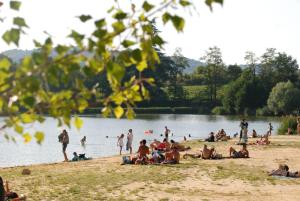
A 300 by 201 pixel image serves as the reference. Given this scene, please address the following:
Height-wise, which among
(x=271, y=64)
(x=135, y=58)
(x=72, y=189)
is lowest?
(x=72, y=189)

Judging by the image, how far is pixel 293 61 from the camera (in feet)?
430

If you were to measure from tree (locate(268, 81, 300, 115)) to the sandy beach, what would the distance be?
69571mm

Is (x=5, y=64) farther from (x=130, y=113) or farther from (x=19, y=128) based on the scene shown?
(x=130, y=113)

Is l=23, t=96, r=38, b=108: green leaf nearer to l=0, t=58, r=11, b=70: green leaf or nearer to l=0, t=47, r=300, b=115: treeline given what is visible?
l=0, t=58, r=11, b=70: green leaf

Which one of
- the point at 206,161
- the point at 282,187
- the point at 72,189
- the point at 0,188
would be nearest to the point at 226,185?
the point at 282,187

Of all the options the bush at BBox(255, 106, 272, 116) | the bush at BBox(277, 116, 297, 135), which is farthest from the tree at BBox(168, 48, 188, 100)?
the bush at BBox(277, 116, 297, 135)

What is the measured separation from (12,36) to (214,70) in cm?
13250

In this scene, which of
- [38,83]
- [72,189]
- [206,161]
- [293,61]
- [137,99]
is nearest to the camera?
[38,83]

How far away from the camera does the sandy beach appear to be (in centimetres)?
1455

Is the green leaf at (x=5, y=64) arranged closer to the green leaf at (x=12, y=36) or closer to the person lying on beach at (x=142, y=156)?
the green leaf at (x=12, y=36)

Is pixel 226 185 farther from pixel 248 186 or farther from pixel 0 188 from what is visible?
pixel 0 188

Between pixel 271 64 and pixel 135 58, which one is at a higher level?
pixel 271 64

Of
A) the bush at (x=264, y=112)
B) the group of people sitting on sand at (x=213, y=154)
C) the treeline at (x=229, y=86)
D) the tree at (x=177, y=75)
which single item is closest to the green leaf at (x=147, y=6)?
the group of people sitting on sand at (x=213, y=154)

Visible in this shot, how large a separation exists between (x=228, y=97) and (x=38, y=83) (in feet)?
344
